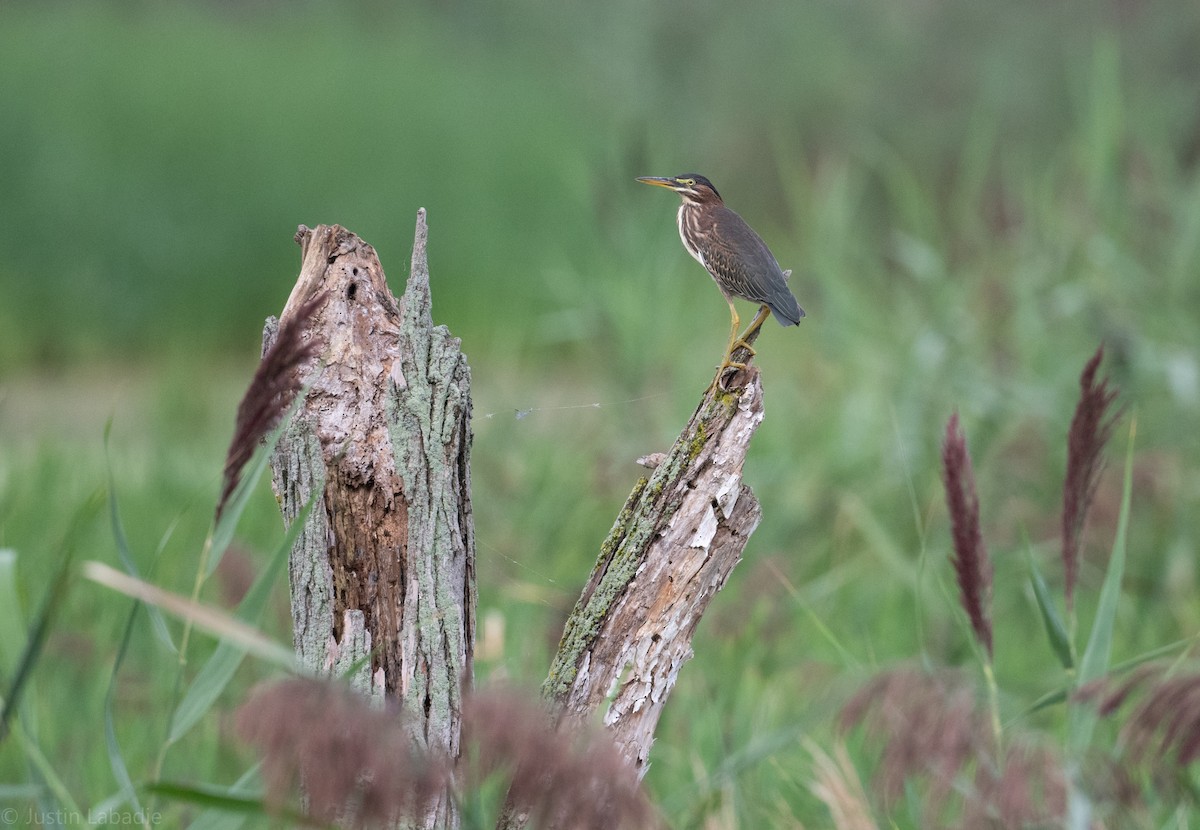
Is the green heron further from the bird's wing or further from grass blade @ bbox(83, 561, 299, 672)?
grass blade @ bbox(83, 561, 299, 672)

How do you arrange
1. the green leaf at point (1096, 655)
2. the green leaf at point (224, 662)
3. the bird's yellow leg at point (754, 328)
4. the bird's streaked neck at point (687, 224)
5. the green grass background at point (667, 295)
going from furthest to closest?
the green grass background at point (667, 295), the bird's streaked neck at point (687, 224), the bird's yellow leg at point (754, 328), the green leaf at point (1096, 655), the green leaf at point (224, 662)

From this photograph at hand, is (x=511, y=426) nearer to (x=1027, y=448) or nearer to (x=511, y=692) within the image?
(x=1027, y=448)

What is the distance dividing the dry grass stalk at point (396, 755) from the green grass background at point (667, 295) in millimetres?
255

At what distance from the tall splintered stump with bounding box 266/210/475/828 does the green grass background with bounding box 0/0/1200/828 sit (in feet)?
0.30

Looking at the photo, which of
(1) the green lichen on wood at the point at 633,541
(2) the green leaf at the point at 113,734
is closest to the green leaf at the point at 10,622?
(2) the green leaf at the point at 113,734

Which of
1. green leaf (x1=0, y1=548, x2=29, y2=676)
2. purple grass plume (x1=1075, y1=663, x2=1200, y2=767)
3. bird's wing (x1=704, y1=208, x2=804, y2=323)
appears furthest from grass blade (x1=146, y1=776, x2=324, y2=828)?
bird's wing (x1=704, y1=208, x2=804, y2=323)

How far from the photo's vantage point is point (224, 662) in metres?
0.98

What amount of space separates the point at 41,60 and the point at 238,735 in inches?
302

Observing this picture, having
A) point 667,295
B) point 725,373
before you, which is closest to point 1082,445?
point 725,373

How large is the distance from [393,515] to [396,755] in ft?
1.50

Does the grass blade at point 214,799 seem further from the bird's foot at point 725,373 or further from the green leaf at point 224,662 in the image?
the bird's foot at point 725,373

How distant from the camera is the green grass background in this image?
2547 millimetres

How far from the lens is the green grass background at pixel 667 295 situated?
8.36ft

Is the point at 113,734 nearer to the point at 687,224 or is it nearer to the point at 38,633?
the point at 38,633
